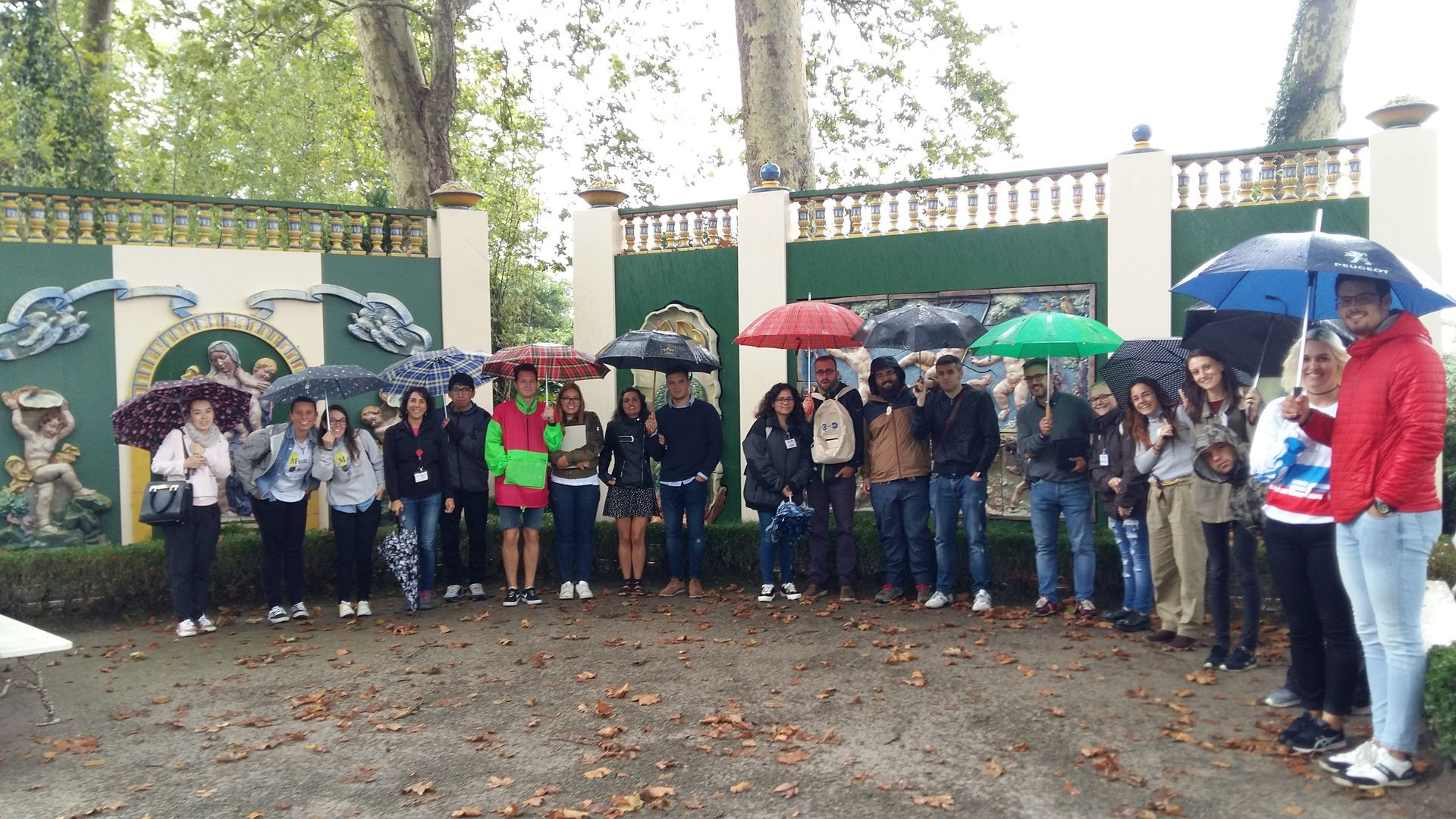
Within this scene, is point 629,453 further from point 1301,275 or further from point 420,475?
point 1301,275

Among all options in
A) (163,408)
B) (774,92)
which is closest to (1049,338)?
(163,408)

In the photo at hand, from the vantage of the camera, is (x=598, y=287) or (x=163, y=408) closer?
(x=163, y=408)

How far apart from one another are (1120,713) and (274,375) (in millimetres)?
7958

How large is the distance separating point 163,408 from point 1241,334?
23.3 feet

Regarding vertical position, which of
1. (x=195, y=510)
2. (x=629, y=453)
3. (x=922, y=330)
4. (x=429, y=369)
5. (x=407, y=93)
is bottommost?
(x=195, y=510)

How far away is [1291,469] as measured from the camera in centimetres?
458

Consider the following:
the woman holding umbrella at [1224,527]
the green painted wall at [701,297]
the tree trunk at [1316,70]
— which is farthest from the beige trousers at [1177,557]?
the tree trunk at [1316,70]

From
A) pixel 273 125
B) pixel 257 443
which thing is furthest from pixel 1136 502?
pixel 273 125

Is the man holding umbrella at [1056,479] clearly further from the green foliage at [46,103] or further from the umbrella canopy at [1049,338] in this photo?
the green foliage at [46,103]

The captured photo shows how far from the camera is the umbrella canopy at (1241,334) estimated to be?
583 centimetres

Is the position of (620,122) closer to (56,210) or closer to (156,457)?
(56,210)

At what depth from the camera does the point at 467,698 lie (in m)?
5.88

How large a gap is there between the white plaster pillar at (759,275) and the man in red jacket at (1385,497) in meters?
6.55

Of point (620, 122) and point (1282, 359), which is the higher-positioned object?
point (620, 122)
